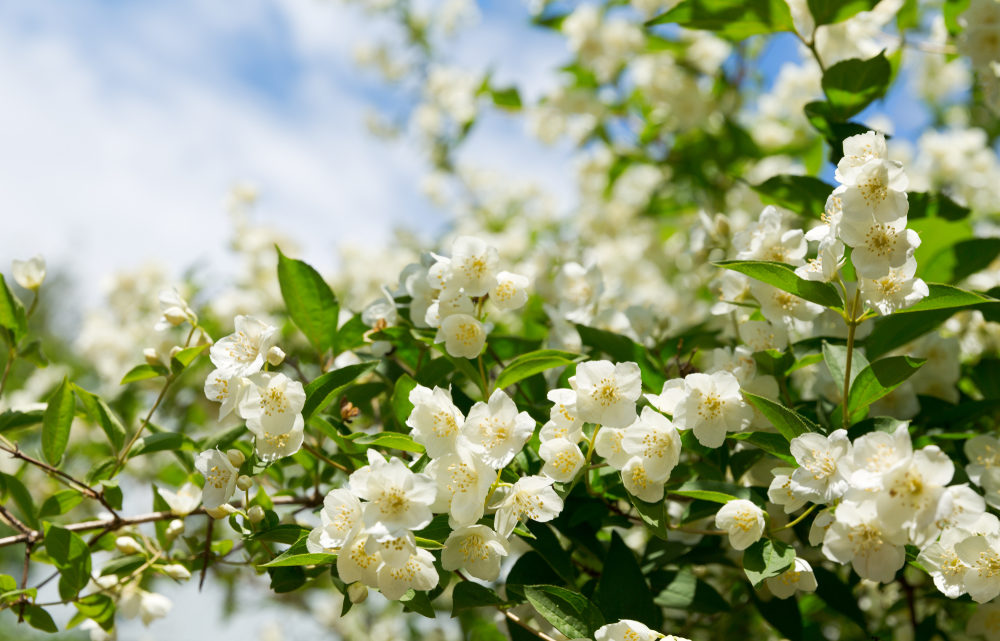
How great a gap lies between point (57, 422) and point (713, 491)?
3.69 ft

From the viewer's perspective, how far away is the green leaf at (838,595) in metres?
1.35

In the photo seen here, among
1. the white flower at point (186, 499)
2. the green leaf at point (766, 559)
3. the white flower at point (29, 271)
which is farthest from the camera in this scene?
the white flower at point (29, 271)

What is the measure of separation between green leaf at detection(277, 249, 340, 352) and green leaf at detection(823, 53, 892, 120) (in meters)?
1.09

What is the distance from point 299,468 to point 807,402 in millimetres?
1083

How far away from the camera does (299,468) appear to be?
1706 millimetres

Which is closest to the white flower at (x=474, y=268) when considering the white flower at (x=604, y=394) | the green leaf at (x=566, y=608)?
the white flower at (x=604, y=394)

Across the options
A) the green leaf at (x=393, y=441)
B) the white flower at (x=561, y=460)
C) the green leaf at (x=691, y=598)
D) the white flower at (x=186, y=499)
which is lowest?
the green leaf at (x=691, y=598)

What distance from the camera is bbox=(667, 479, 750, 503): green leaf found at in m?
1.09

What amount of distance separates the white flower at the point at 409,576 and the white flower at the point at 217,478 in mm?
284

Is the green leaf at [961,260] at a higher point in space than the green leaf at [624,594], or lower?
higher

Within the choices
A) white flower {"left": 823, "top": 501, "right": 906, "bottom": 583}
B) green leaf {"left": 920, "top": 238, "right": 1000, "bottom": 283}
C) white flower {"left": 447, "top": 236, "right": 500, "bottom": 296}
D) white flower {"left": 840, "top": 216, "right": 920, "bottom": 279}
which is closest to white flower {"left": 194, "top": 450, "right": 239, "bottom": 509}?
white flower {"left": 447, "top": 236, "right": 500, "bottom": 296}

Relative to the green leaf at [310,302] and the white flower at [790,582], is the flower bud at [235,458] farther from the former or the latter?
the white flower at [790,582]

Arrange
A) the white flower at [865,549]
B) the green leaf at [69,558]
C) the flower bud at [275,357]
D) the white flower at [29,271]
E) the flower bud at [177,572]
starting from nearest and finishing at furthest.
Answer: the white flower at [865,549] → the flower bud at [275,357] → the green leaf at [69,558] → the flower bud at [177,572] → the white flower at [29,271]

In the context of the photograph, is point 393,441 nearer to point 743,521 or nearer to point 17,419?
point 743,521
